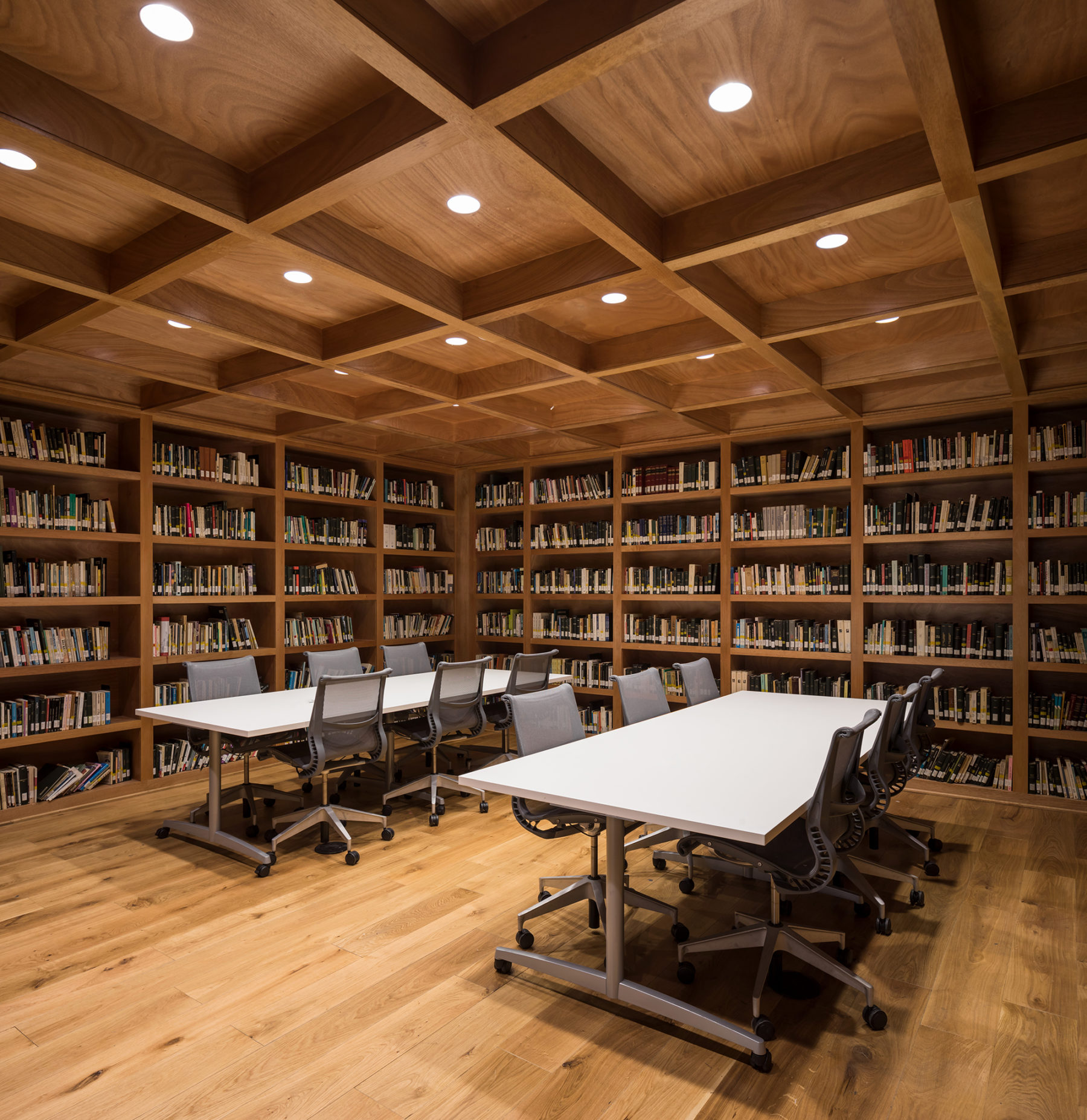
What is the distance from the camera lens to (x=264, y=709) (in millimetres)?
4016

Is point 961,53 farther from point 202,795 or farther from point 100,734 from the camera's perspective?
point 100,734

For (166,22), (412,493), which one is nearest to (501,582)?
(412,493)

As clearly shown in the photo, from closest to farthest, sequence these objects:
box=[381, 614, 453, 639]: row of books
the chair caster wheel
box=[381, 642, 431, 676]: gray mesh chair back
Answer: the chair caster wheel, box=[381, 642, 431, 676]: gray mesh chair back, box=[381, 614, 453, 639]: row of books

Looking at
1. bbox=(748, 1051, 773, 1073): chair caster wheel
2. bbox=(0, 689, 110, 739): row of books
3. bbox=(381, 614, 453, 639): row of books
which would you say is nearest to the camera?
bbox=(748, 1051, 773, 1073): chair caster wheel

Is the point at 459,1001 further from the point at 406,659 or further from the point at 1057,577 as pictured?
the point at 1057,577

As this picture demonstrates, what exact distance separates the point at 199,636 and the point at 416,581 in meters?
2.17

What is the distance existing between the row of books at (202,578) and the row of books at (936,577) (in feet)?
15.5

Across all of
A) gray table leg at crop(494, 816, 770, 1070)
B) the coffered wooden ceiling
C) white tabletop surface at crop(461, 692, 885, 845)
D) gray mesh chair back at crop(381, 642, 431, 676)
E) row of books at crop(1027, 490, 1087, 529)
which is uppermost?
the coffered wooden ceiling

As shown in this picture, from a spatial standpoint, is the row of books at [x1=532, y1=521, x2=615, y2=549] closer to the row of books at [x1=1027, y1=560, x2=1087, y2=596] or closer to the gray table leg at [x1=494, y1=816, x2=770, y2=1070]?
the row of books at [x1=1027, y1=560, x2=1087, y2=596]

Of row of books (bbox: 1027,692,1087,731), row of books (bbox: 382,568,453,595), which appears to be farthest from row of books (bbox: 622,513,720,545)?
row of books (bbox: 1027,692,1087,731)

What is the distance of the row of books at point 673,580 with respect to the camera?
232 inches

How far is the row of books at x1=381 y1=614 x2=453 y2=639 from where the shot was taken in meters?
6.75

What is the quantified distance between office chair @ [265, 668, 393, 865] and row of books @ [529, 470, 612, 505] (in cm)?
316

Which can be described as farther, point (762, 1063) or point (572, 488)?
point (572, 488)
